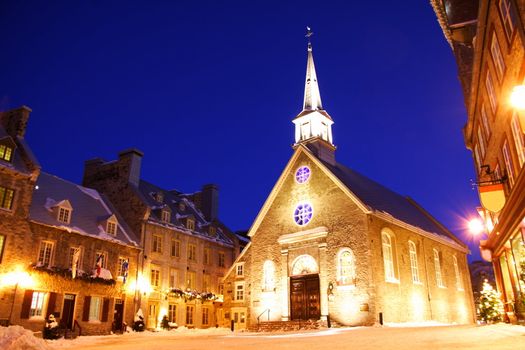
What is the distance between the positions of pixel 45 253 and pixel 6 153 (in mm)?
6567

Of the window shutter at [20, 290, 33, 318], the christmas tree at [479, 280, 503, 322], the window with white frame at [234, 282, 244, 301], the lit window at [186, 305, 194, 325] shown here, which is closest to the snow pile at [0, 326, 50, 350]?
the window shutter at [20, 290, 33, 318]

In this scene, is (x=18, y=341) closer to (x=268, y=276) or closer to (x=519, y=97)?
(x=519, y=97)

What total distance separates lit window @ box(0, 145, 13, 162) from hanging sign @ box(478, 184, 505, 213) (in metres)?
25.5

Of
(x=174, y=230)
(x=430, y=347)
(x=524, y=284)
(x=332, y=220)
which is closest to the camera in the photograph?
(x=430, y=347)

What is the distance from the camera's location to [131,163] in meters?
37.0

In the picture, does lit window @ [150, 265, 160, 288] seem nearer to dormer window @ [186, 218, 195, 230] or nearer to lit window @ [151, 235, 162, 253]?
lit window @ [151, 235, 162, 253]

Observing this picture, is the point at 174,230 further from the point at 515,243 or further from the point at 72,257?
the point at 515,243

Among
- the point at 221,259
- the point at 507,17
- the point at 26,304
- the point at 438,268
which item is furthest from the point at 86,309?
the point at 507,17

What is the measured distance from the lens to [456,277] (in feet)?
116

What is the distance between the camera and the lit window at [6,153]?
84.7 ft

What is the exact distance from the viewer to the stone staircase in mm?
24953

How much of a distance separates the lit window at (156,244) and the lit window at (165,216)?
175 cm

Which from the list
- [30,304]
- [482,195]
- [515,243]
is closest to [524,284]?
[515,243]

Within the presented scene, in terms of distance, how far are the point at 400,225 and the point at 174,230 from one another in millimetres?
18848
